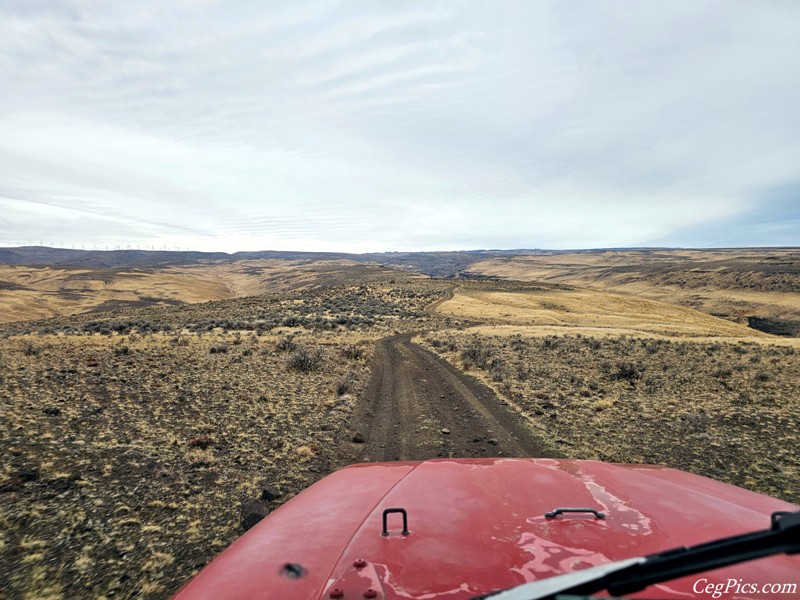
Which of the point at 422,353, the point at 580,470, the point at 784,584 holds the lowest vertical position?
the point at 422,353

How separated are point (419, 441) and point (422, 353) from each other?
36.8 ft

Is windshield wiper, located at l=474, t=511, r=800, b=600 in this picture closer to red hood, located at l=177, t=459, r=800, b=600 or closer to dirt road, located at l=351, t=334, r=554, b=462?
red hood, located at l=177, t=459, r=800, b=600

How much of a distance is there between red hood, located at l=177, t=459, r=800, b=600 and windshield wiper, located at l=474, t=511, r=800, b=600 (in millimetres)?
806

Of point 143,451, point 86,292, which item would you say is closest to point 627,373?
point 143,451

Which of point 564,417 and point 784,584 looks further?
point 564,417

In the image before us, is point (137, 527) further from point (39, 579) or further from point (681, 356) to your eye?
point (681, 356)

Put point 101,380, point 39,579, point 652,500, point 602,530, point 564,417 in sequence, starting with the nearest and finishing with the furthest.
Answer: point 602,530
point 652,500
point 39,579
point 564,417
point 101,380

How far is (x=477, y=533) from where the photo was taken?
7.62 feet

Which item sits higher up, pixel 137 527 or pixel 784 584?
pixel 784 584

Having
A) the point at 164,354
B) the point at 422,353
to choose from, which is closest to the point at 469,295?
the point at 422,353

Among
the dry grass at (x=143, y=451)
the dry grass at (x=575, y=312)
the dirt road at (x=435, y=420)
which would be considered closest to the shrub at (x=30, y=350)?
the dry grass at (x=143, y=451)

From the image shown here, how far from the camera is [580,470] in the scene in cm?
333

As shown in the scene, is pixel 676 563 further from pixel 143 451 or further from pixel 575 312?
pixel 575 312

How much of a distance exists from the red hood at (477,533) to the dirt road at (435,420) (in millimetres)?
4889
